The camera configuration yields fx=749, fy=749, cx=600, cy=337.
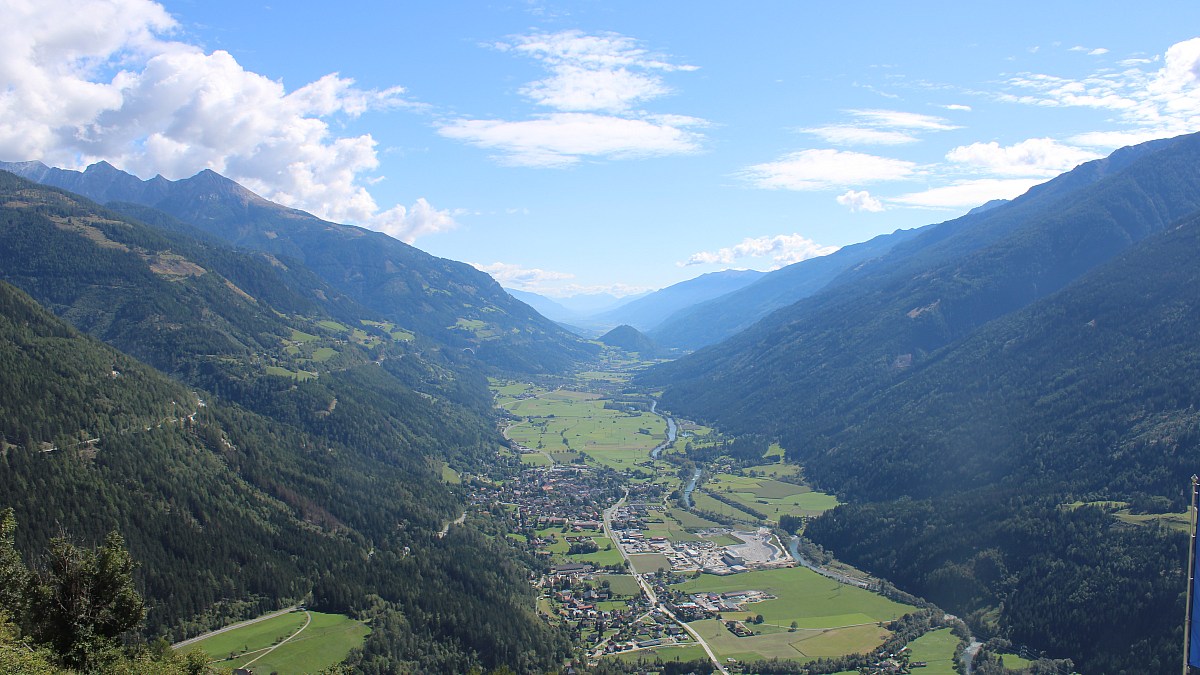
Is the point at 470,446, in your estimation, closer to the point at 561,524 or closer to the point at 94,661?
the point at 561,524

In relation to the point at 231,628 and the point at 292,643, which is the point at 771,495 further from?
the point at 231,628

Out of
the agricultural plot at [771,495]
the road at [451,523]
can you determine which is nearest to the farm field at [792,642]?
the road at [451,523]

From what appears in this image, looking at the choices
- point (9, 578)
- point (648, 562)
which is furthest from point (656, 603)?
point (9, 578)

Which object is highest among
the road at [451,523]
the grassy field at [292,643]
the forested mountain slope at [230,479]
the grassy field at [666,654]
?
the forested mountain slope at [230,479]

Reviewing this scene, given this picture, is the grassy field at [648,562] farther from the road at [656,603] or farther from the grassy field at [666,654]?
the grassy field at [666,654]

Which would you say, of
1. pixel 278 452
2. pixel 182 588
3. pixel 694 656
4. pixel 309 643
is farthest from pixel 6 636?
pixel 278 452
